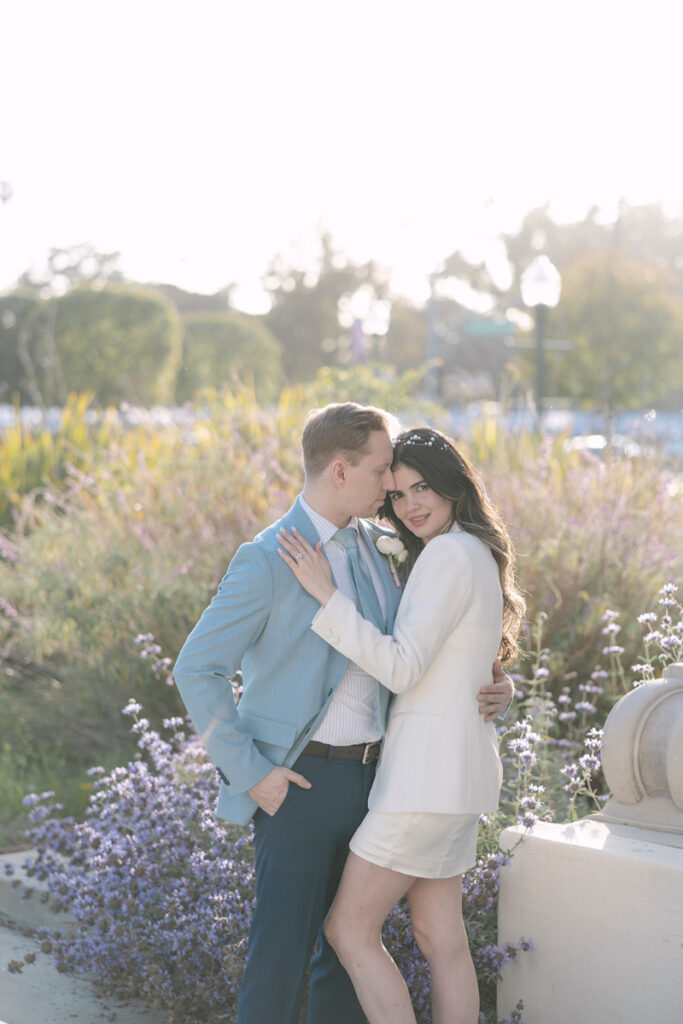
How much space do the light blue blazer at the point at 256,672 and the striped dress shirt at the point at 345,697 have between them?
57mm

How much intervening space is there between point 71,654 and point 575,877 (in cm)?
424

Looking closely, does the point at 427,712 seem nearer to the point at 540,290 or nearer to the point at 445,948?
the point at 445,948

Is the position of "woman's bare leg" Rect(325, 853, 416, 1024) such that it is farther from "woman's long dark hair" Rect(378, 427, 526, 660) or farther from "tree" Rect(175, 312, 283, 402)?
"tree" Rect(175, 312, 283, 402)

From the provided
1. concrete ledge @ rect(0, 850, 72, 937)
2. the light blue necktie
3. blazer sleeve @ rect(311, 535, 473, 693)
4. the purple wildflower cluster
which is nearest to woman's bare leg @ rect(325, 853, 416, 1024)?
blazer sleeve @ rect(311, 535, 473, 693)

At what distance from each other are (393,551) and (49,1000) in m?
2.01

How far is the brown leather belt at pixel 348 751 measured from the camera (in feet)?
9.45

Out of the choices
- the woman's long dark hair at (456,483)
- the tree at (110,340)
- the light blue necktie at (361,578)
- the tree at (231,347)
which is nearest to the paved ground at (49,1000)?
the light blue necktie at (361,578)

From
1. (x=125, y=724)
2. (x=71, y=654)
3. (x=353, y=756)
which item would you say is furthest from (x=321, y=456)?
(x=71, y=654)

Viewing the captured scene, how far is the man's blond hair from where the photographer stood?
290cm

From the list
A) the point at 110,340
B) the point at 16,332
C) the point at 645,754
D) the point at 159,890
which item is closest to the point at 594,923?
the point at 645,754

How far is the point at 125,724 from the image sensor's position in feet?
20.6

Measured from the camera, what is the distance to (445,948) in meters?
2.88

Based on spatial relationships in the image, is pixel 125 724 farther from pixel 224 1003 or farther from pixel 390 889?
pixel 390 889

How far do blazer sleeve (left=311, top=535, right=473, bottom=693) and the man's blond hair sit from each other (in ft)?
1.11
